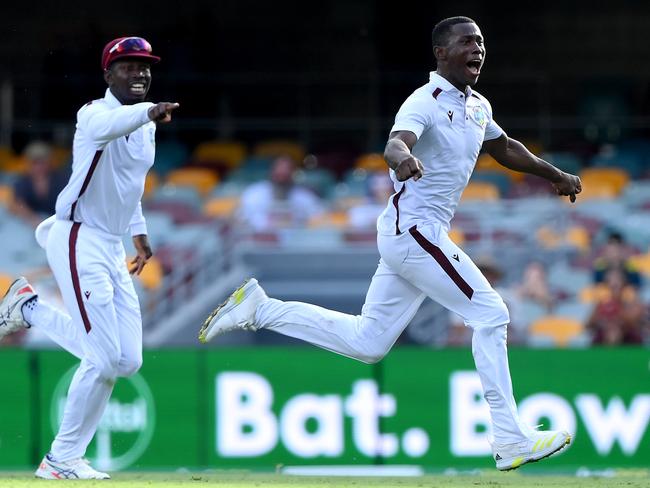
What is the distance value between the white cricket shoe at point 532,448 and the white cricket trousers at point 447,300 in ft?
0.13

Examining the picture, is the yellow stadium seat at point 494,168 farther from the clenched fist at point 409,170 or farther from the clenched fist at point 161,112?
the clenched fist at point 409,170

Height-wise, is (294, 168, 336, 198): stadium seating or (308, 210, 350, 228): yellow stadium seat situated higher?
(294, 168, 336, 198): stadium seating

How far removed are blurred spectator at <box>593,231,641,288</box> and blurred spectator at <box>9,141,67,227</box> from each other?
16.2 feet

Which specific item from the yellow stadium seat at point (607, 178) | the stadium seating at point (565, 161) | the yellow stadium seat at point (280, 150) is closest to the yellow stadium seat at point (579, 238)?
the yellow stadium seat at point (607, 178)

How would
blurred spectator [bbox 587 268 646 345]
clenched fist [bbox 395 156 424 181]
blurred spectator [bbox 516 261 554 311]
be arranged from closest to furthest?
clenched fist [bbox 395 156 424 181] → blurred spectator [bbox 587 268 646 345] → blurred spectator [bbox 516 261 554 311]

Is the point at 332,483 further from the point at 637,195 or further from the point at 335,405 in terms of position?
the point at 637,195

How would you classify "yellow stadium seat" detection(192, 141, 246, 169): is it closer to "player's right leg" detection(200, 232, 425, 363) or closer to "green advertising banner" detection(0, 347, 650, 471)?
"green advertising banner" detection(0, 347, 650, 471)

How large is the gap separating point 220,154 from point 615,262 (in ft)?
18.0

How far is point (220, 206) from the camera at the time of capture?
50.6ft

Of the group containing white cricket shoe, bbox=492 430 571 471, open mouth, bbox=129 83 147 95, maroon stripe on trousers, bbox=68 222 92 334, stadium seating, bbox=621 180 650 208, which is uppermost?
open mouth, bbox=129 83 147 95

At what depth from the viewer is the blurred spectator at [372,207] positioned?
14227mm

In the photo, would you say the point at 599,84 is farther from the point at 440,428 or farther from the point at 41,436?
the point at 41,436

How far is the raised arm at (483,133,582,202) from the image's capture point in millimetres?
8023

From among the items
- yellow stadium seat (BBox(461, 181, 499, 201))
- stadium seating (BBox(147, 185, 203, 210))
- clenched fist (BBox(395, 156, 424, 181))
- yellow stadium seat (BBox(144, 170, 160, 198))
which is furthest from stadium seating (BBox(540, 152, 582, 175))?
clenched fist (BBox(395, 156, 424, 181))
